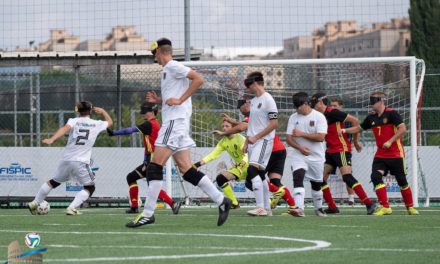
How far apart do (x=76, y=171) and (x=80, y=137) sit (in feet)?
1.67

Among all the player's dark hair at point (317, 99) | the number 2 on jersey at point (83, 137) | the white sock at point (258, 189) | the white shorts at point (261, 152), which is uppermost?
the player's dark hair at point (317, 99)

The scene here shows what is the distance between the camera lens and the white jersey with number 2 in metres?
16.4

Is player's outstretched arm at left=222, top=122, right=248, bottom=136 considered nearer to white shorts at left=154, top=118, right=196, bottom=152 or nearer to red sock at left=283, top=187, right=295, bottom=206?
red sock at left=283, top=187, right=295, bottom=206

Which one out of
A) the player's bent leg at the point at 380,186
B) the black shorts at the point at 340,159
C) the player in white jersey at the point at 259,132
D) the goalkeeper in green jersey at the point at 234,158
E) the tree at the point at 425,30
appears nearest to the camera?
the player in white jersey at the point at 259,132

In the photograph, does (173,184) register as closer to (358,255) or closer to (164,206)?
(164,206)

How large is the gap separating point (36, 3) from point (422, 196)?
29.3 feet

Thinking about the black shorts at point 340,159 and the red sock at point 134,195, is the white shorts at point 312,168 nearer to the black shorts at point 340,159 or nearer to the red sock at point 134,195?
the black shorts at point 340,159

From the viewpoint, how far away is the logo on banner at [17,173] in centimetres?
2208

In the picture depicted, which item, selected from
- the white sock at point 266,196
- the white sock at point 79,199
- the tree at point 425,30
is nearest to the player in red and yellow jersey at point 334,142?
the white sock at point 266,196

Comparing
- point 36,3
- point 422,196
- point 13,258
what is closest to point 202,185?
point 13,258

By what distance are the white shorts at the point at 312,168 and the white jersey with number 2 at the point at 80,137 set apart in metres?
3.10

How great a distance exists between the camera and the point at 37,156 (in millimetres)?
22172

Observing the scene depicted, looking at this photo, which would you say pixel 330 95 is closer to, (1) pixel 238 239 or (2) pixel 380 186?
(2) pixel 380 186

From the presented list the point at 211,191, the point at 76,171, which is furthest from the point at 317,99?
the point at 211,191
